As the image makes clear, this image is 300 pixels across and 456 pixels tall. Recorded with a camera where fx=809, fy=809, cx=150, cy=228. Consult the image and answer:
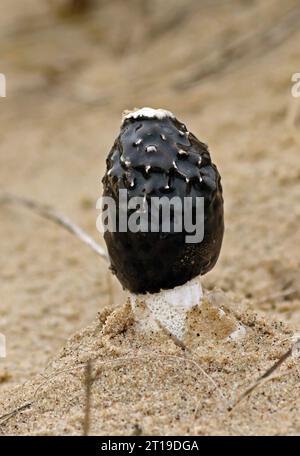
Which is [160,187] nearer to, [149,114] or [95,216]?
[149,114]

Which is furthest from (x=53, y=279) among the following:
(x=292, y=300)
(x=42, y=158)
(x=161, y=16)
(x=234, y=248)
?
(x=161, y=16)

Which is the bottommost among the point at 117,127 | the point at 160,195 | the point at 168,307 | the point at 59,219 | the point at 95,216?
the point at 168,307

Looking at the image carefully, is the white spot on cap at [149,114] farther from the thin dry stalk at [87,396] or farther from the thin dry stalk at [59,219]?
the thin dry stalk at [59,219]

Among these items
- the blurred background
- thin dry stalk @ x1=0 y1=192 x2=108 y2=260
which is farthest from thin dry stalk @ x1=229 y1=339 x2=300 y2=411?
thin dry stalk @ x1=0 y1=192 x2=108 y2=260

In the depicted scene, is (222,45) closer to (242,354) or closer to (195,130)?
(195,130)

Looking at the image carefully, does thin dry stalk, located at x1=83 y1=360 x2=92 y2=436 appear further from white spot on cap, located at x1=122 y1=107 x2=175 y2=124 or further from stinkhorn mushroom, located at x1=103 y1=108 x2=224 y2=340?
white spot on cap, located at x1=122 y1=107 x2=175 y2=124

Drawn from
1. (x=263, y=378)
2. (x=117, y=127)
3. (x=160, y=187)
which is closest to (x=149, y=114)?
(x=160, y=187)
